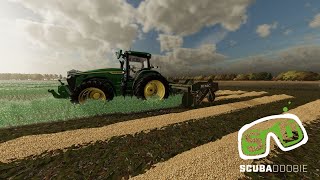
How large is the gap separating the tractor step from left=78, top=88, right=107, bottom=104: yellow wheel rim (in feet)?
12.3

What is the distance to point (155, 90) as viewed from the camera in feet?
33.3

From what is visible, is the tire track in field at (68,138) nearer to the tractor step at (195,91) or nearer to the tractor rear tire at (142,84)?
the tractor rear tire at (142,84)

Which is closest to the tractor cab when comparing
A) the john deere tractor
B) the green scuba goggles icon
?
the john deere tractor

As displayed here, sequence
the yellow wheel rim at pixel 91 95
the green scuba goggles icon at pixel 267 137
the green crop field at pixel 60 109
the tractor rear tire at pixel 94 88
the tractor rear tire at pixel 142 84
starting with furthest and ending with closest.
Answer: the tractor rear tire at pixel 142 84 → the yellow wheel rim at pixel 91 95 → the tractor rear tire at pixel 94 88 → the green crop field at pixel 60 109 → the green scuba goggles icon at pixel 267 137

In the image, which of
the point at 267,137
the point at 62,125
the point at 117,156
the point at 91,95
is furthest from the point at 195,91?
the point at 117,156

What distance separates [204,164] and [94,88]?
20.3 ft

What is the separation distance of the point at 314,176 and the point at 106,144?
4154 millimetres

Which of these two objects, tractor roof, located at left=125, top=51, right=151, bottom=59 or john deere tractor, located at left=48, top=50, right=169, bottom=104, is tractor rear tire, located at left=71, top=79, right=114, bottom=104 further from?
tractor roof, located at left=125, top=51, right=151, bottom=59

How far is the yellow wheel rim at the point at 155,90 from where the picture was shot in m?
9.77

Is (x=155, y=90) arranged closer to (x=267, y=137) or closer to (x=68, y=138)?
(x=68, y=138)

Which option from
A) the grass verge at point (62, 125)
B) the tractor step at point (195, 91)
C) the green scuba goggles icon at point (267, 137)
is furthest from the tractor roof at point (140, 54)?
the green scuba goggles icon at point (267, 137)

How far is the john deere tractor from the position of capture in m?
8.98

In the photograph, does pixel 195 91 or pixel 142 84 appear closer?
pixel 142 84

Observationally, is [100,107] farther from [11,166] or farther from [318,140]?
[318,140]
